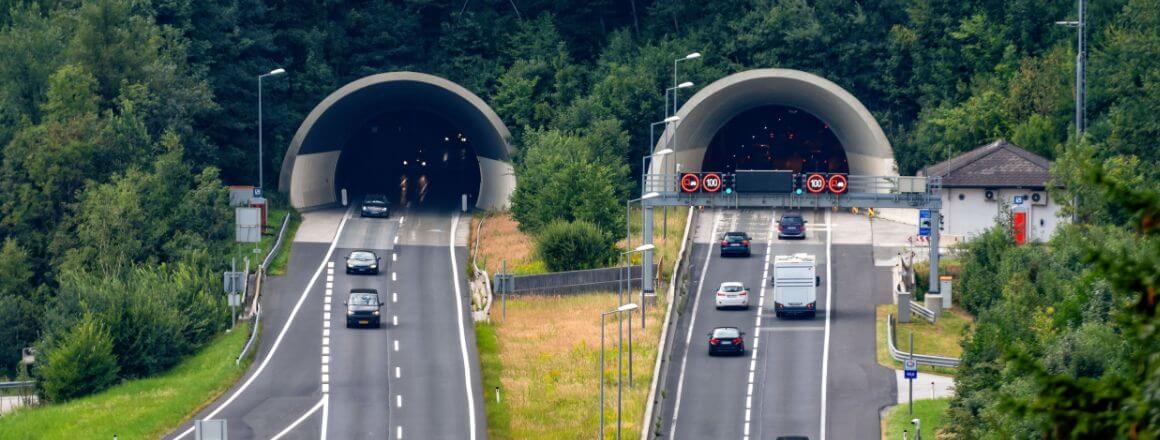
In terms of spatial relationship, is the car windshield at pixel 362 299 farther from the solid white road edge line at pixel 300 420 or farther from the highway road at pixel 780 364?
the highway road at pixel 780 364

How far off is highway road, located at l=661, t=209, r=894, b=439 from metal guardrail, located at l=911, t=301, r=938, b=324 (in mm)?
1724

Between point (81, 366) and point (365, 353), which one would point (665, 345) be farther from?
point (81, 366)

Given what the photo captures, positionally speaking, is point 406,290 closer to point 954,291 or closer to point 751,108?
point 954,291

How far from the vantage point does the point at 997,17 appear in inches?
3853

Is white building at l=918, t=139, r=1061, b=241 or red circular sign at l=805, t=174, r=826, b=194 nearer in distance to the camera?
red circular sign at l=805, t=174, r=826, b=194

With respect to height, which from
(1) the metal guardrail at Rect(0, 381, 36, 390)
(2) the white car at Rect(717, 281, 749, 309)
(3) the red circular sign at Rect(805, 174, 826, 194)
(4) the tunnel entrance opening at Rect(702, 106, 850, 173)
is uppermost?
(4) the tunnel entrance opening at Rect(702, 106, 850, 173)

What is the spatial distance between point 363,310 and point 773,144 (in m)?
40.6

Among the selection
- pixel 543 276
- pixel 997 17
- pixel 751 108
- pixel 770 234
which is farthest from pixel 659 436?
pixel 997 17

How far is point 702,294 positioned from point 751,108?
1072 inches

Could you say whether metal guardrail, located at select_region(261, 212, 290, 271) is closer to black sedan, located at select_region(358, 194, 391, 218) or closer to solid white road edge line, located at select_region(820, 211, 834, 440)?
black sedan, located at select_region(358, 194, 391, 218)

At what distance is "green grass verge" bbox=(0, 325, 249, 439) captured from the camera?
5262 cm

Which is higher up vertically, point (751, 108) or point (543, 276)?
point (751, 108)

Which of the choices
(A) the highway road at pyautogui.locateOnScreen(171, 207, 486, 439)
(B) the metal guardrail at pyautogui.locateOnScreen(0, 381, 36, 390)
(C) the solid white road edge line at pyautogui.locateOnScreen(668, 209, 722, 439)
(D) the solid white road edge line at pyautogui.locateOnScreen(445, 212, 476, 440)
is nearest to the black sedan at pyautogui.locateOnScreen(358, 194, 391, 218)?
(D) the solid white road edge line at pyautogui.locateOnScreen(445, 212, 476, 440)

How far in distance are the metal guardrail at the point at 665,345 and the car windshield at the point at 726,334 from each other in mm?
1812
